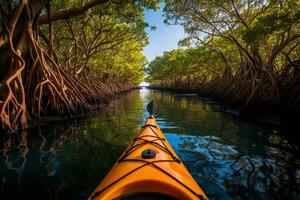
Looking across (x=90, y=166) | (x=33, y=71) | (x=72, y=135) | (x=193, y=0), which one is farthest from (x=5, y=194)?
(x=193, y=0)

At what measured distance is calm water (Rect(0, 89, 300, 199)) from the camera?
127 inches

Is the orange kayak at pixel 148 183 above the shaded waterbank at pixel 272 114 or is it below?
above

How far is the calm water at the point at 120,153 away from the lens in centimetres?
322

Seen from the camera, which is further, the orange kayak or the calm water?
the calm water

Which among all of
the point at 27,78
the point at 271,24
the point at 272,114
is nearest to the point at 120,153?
the point at 27,78

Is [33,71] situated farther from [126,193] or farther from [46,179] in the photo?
[126,193]

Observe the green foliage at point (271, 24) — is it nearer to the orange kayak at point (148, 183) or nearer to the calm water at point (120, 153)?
the calm water at point (120, 153)

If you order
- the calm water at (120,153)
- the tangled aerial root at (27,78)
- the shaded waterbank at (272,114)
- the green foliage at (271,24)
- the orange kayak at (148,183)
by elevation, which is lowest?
the calm water at (120,153)

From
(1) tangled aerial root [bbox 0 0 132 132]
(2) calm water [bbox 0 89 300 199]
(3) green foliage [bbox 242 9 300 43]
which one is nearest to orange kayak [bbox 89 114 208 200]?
(2) calm water [bbox 0 89 300 199]

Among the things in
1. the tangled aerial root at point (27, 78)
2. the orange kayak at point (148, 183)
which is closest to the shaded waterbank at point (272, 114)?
the orange kayak at point (148, 183)

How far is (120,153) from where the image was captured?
480cm

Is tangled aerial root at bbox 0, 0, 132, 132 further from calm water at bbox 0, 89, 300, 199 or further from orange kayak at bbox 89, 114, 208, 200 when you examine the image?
orange kayak at bbox 89, 114, 208, 200

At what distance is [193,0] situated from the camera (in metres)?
13.2

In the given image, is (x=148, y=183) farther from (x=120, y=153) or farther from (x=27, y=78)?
(x=27, y=78)
